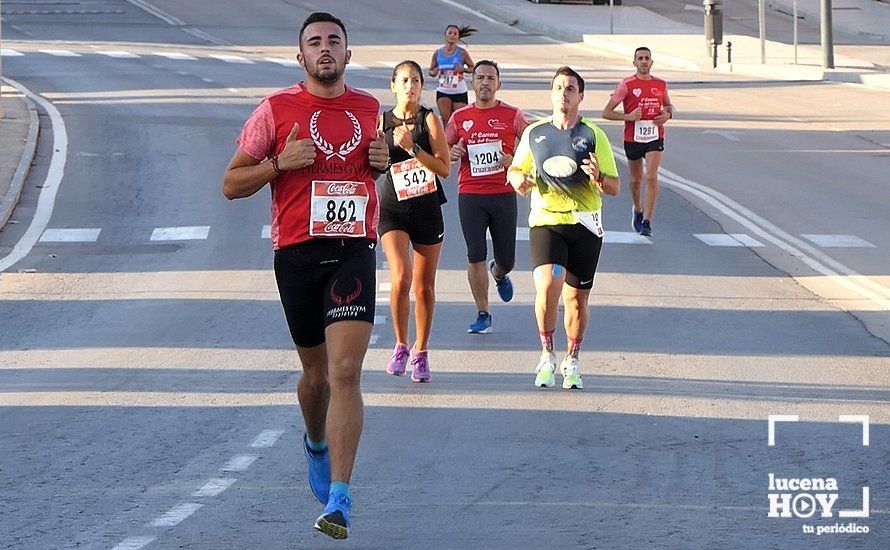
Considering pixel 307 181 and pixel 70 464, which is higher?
pixel 307 181

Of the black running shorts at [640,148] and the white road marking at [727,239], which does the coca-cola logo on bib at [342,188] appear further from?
the white road marking at [727,239]

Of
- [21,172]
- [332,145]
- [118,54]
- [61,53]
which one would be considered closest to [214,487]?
[332,145]

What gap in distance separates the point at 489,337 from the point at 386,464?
4447 mm

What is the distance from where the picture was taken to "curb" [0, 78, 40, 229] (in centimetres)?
2110

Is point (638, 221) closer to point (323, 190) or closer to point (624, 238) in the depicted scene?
point (624, 238)

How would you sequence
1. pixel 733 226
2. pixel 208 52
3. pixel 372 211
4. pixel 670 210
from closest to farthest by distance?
pixel 372 211 < pixel 733 226 < pixel 670 210 < pixel 208 52

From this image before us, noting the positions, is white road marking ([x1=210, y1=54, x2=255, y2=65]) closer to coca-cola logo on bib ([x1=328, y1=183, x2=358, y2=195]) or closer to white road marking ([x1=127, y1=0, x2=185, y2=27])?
white road marking ([x1=127, y1=0, x2=185, y2=27])

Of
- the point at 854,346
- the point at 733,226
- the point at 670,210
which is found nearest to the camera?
the point at 854,346

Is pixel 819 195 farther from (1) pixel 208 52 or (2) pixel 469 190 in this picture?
(1) pixel 208 52

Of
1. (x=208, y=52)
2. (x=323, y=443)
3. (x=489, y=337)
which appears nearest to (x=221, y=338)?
(x=489, y=337)

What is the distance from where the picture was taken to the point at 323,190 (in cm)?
757

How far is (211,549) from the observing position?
7.20 meters

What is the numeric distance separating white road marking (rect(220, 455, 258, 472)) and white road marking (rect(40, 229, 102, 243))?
10754mm

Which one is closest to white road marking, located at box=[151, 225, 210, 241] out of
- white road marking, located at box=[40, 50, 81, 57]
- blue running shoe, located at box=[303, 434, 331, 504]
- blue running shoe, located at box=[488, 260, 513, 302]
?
blue running shoe, located at box=[488, 260, 513, 302]
